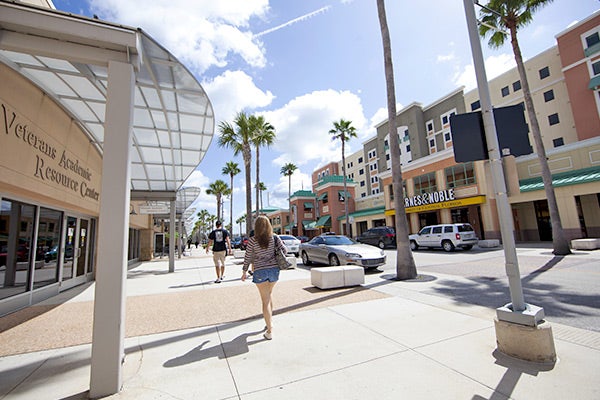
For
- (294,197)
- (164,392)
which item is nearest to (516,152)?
(164,392)

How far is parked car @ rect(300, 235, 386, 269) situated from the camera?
10.2 metres

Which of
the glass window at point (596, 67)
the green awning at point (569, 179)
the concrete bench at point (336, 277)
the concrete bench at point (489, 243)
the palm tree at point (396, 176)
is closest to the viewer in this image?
the concrete bench at point (336, 277)

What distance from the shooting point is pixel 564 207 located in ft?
58.9

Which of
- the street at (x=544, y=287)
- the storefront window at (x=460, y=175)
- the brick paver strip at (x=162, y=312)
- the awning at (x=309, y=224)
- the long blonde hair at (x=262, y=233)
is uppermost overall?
the storefront window at (x=460, y=175)

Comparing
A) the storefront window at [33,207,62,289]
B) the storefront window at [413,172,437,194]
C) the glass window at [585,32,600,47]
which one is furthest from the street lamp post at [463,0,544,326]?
the glass window at [585,32,600,47]

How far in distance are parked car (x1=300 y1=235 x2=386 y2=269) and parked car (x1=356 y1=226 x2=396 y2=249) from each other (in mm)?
10503

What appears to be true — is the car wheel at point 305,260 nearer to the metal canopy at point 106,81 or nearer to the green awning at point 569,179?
the metal canopy at point 106,81

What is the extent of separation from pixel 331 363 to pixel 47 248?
28.4ft

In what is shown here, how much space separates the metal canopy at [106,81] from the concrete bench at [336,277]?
226 inches

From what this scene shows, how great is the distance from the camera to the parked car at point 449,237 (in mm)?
16562

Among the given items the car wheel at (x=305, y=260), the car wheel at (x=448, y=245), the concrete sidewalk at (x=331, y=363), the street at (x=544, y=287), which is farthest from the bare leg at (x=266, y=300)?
the car wheel at (x=448, y=245)

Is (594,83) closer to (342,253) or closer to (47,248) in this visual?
(342,253)

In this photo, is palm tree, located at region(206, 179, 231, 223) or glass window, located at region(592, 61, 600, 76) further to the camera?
palm tree, located at region(206, 179, 231, 223)

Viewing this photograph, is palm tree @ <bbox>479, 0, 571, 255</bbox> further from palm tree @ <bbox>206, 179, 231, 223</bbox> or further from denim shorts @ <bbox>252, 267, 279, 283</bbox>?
palm tree @ <bbox>206, 179, 231, 223</bbox>
